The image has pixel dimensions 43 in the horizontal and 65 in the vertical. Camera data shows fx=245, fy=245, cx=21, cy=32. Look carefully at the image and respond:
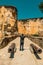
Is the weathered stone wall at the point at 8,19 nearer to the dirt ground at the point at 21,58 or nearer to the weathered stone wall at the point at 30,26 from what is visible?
the dirt ground at the point at 21,58

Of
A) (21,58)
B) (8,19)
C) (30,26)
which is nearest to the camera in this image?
(21,58)

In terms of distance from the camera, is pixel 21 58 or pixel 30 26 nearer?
pixel 21 58

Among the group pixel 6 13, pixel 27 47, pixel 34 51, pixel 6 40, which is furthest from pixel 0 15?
pixel 34 51

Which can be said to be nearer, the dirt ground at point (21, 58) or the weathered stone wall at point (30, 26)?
the dirt ground at point (21, 58)

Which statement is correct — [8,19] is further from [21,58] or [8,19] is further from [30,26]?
[21,58]

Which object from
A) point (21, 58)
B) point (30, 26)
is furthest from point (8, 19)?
point (21, 58)

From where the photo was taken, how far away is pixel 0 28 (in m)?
22.4

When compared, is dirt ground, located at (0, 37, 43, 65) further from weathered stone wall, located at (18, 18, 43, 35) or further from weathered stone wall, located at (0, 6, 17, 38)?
weathered stone wall, located at (18, 18, 43, 35)

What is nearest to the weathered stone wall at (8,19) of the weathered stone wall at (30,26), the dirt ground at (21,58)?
the dirt ground at (21,58)

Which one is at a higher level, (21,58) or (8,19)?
(8,19)

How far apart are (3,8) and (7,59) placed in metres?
10.3

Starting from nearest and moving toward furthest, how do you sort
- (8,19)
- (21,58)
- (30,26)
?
1. (21,58)
2. (8,19)
3. (30,26)

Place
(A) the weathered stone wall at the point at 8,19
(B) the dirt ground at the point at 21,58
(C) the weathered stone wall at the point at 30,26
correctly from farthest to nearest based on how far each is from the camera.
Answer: (C) the weathered stone wall at the point at 30,26 < (A) the weathered stone wall at the point at 8,19 < (B) the dirt ground at the point at 21,58

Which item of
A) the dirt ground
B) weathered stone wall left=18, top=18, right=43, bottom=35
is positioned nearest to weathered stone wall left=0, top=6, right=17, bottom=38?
the dirt ground
